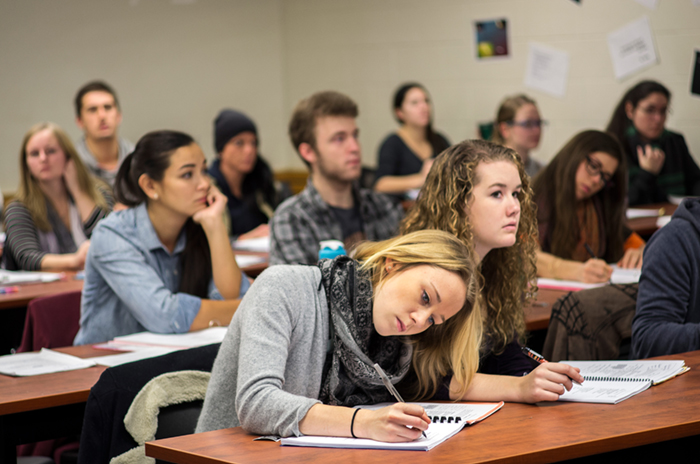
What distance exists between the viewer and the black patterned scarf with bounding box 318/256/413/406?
1.46m

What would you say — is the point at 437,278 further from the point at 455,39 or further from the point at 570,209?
the point at 455,39

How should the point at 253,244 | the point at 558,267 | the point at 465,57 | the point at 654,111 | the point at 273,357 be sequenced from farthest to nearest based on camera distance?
1. the point at 465,57
2. the point at 654,111
3. the point at 253,244
4. the point at 558,267
5. the point at 273,357

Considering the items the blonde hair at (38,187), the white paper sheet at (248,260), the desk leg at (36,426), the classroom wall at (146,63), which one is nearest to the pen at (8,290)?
the blonde hair at (38,187)

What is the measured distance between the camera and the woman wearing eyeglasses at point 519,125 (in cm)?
450

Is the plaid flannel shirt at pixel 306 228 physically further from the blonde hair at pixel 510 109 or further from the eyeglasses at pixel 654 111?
the eyeglasses at pixel 654 111

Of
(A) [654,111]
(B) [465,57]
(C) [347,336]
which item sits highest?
(B) [465,57]

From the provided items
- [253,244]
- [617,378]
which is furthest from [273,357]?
[253,244]

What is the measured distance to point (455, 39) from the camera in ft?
18.2

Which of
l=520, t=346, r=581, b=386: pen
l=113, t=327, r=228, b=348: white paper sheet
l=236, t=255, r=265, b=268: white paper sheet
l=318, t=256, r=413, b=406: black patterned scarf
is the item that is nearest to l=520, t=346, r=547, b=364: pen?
l=520, t=346, r=581, b=386: pen

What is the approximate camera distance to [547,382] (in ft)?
4.83

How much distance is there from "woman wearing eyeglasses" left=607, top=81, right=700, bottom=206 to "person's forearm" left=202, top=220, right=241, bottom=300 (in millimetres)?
2522

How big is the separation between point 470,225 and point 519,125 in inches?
113

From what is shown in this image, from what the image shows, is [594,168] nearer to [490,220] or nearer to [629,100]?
[490,220]

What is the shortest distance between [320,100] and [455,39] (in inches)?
114
